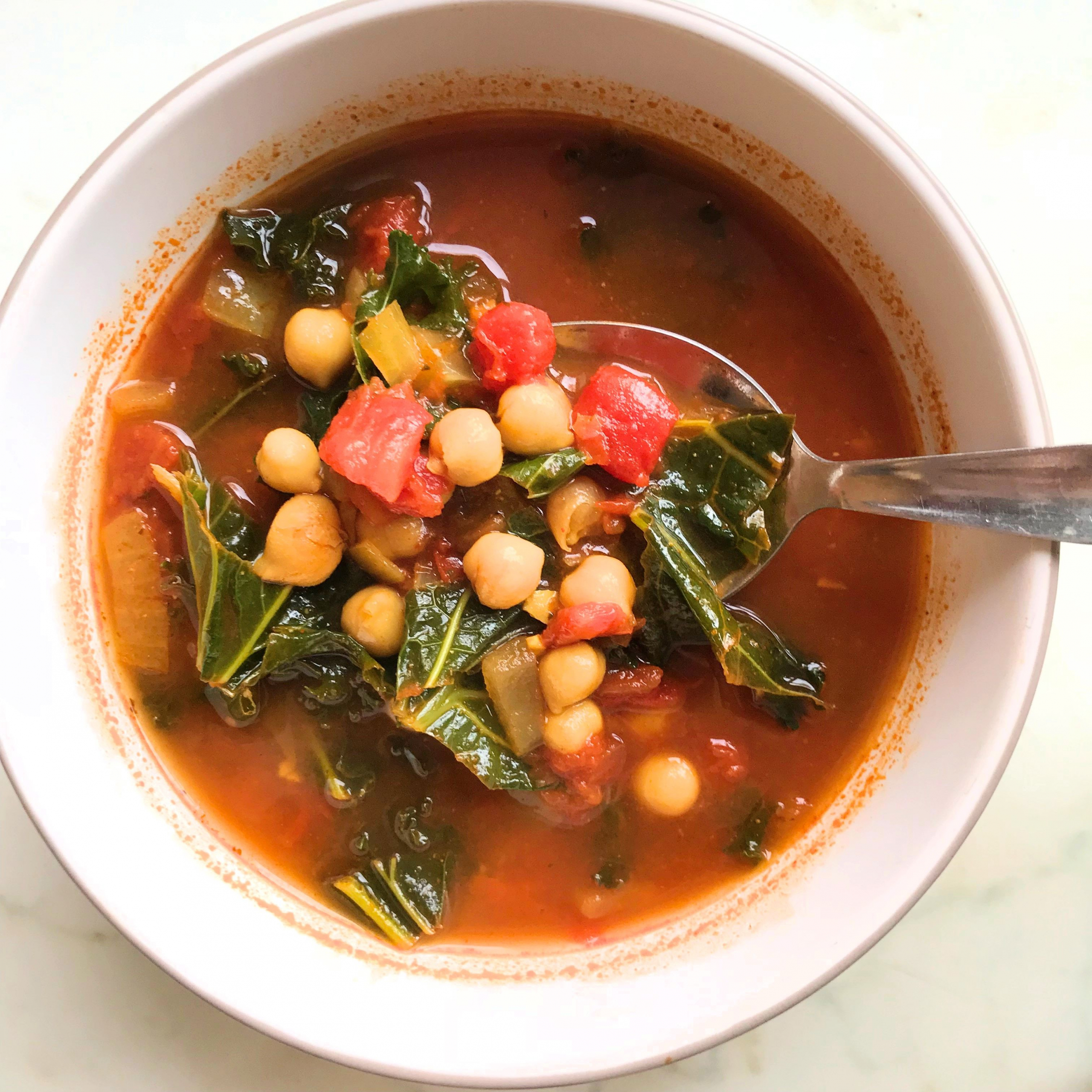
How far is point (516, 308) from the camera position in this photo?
2.56 metres

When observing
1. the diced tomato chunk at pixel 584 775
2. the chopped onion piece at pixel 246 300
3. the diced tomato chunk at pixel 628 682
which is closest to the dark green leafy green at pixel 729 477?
the diced tomato chunk at pixel 628 682

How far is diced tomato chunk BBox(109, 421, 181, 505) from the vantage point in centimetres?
273

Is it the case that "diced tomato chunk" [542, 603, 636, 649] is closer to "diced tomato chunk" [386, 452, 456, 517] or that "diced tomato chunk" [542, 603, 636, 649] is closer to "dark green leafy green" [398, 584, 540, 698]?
"dark green leafy green" [398, 584, 540, 698]

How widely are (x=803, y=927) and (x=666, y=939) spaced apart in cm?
41

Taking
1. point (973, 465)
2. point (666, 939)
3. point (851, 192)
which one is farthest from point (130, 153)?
point (666, 939)

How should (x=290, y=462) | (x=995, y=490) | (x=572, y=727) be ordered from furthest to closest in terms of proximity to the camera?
(x=572, y=727) < (x=290, y=462) < (x=995, y=490)

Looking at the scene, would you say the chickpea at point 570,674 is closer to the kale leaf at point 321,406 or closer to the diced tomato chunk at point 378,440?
the diced tomato chunk at point 378,440

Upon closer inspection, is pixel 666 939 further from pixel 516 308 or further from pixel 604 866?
pixel 516 308

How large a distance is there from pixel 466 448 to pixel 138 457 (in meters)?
1.00

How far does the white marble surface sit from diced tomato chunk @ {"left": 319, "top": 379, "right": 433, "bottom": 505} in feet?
3.88

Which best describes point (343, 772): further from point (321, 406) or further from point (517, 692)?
point (321, 406)

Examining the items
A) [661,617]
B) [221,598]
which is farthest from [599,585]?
[221,598]

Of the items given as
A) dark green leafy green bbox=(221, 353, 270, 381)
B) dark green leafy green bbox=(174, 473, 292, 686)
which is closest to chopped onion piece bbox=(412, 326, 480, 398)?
dark green leafy green bbox=(221, 353, 270, 381)

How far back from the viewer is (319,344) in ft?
8.48
